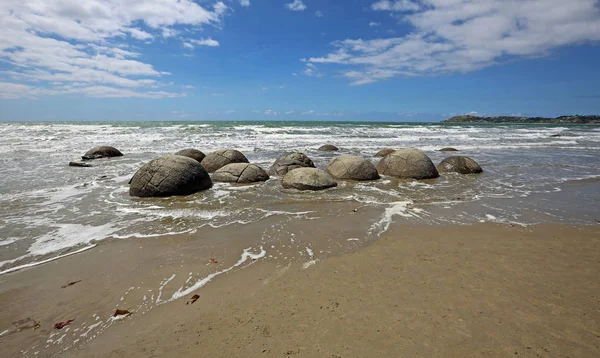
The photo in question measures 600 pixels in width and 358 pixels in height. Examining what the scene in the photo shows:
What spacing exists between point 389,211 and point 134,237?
4892 millimetres

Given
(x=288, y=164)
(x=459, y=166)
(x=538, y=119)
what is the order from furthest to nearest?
(x=538, y=119), (x=459, y=166), (x=288, y=164)

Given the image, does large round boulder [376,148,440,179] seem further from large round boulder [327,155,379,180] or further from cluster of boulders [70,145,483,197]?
large round boulder [327,155,379,180]

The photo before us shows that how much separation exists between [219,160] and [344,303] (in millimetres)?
8949

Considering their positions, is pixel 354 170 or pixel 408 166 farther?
pixel 408 166

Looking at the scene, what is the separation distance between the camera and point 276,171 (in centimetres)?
1051

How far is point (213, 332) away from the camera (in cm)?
283

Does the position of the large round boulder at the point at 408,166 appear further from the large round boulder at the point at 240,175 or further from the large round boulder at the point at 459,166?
the large round boulder at the point at 240,175

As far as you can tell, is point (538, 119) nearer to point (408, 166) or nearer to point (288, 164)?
point (408, 166)

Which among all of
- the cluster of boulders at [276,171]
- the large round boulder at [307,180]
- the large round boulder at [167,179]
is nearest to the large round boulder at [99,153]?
the cluster of boulders at [276,171]

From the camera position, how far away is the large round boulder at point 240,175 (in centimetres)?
931

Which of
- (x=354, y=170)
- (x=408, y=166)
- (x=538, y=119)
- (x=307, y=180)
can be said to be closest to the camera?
(x=307, y=180)

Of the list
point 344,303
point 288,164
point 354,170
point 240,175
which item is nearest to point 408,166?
point 354,170

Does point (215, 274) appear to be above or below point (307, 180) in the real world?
below

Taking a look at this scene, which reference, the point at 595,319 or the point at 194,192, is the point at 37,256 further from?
the point at 595,319
